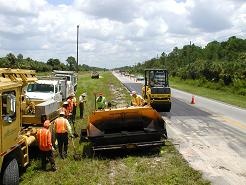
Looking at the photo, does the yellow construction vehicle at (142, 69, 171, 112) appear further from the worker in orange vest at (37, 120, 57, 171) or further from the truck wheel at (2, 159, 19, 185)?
the truck wheel at (2, 159, 19, 185)

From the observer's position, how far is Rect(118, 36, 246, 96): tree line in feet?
188

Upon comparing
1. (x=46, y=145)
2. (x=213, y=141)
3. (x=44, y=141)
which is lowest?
(x=213, y=141)

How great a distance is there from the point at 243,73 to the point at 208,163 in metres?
43.7

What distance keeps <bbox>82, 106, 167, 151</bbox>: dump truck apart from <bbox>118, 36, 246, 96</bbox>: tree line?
120 feet

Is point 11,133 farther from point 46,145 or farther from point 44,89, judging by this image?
point 44,89

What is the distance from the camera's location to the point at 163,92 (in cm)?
2958

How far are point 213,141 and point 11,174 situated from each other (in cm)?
947

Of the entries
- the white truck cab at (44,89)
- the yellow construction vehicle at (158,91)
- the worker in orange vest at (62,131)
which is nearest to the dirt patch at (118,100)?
the yellow construction vehicle at (158,91)

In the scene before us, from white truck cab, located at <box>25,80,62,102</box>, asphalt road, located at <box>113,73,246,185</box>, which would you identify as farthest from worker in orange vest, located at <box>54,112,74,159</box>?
white truck cab, located at <box>25,80,62,102</box>

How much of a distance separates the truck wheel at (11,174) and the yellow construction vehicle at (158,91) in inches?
724

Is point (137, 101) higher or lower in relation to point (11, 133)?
higher

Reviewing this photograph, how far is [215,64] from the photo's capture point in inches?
2633

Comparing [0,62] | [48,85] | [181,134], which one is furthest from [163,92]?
[0,62]

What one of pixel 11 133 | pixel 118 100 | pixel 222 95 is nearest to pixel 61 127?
pixel 11 133
